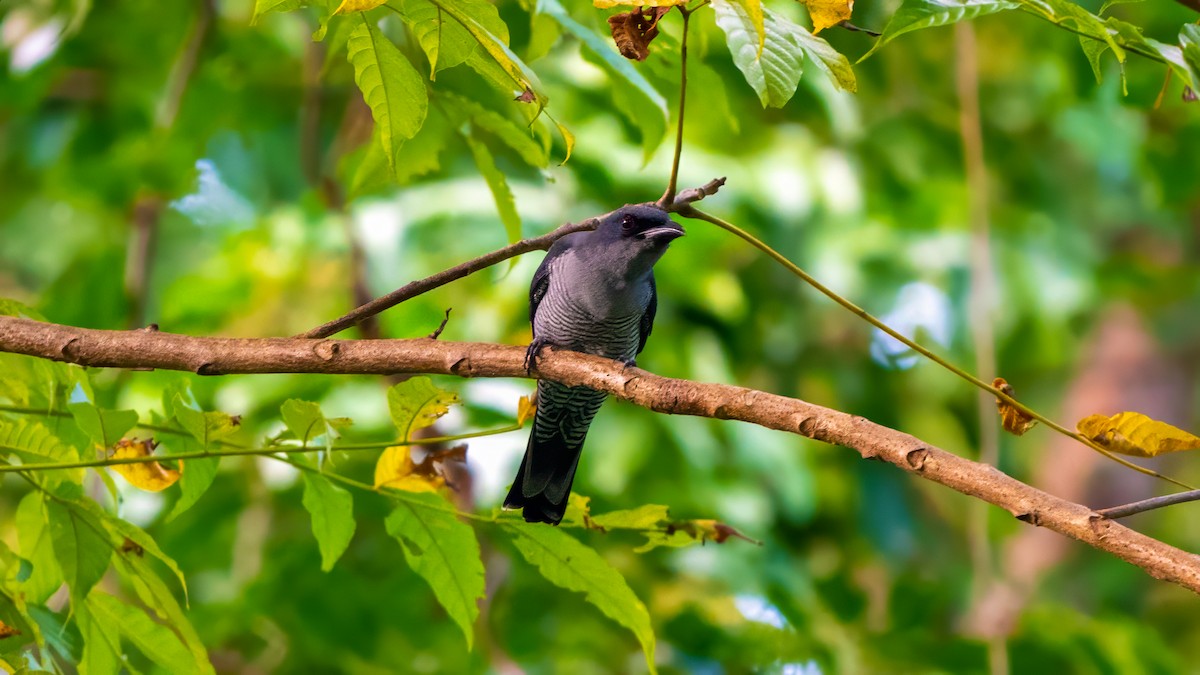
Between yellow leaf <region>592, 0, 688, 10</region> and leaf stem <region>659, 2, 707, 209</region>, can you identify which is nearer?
yellow leaf <region>592, 0, 688, 10</region>

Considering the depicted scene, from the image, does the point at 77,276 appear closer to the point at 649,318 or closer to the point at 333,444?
the point at 649,318

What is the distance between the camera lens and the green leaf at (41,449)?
2.17 meters

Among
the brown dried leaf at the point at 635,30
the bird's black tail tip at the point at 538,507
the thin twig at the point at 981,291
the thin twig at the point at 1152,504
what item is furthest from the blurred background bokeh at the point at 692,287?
the thin twig at the point at 1152,504

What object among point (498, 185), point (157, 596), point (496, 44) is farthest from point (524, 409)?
point (496, 44)

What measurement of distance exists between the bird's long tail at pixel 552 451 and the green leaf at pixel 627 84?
4.28 ft

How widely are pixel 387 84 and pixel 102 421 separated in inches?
33.1

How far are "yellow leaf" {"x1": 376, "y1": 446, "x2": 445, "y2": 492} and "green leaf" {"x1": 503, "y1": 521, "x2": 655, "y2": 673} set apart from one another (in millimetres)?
211

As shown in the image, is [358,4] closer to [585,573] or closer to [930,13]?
[930,13]

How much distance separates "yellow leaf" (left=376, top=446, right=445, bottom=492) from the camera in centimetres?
244

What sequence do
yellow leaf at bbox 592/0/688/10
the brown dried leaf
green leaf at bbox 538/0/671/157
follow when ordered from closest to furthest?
yellow leaf at bbox 592/0/688/10 → the brown dried leaf → green leaf at bbox 538/0/671/157

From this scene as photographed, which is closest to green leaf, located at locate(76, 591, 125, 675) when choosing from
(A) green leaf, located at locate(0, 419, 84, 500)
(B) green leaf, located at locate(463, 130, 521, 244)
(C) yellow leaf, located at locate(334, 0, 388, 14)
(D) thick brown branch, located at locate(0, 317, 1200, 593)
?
(A) green leaf, located at locate(0, 419, 84, 500)

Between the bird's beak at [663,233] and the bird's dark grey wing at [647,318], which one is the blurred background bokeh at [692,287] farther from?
the bird's dark grey wing at [647,318]

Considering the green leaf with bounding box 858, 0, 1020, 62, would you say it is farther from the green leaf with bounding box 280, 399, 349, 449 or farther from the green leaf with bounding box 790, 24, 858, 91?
the green leaf with bounding box 280, 399, 349, 449

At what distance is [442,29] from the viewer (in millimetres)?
1863
